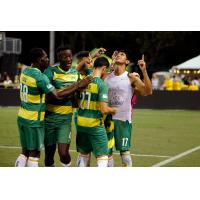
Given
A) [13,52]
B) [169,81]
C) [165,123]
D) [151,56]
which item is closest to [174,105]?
[169,81]

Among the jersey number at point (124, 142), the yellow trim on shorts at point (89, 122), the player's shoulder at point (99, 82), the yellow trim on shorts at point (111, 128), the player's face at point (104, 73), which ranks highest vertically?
the player's face at point (104, 73)

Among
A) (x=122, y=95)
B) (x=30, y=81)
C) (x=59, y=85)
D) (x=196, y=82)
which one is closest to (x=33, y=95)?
(x=30, y=81)

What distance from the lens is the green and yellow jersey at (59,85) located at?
8.66 metres

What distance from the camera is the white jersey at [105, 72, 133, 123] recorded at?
29.3 ft

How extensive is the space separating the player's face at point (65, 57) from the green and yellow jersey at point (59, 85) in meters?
0.10

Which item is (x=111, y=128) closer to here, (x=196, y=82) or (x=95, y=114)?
(x=95, y=114)

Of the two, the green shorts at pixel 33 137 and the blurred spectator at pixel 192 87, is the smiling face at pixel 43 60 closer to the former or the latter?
the green shorts at pixel 33 137

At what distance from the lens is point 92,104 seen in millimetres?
8312

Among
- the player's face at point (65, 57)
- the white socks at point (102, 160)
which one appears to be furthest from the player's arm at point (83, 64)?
the white socks at point (102, 160)

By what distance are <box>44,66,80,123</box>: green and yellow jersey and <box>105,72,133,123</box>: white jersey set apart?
1.78 ft

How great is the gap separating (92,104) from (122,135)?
85 cm

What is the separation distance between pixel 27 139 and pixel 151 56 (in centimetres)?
2989
